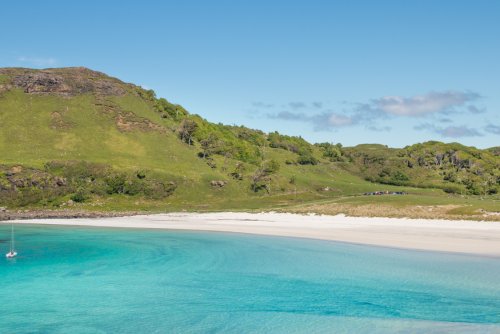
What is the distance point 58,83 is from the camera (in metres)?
186

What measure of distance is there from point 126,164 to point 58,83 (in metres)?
68.4

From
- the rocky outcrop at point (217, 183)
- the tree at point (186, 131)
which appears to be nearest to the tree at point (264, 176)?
the rocky outcrop at point (217, 183)

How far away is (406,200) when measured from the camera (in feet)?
288

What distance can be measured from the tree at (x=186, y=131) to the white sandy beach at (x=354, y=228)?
9861cm

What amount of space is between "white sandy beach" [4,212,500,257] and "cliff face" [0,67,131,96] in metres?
116

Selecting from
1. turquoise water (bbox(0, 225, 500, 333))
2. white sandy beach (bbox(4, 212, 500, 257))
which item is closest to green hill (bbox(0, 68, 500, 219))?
white sandy beach (bbox(4, 212, 500, 257))

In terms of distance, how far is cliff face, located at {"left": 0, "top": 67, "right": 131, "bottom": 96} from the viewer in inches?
7195

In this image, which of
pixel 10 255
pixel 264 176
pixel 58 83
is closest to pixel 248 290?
pixel 10 255

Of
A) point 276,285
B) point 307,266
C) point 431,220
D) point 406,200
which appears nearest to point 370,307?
point 276,285

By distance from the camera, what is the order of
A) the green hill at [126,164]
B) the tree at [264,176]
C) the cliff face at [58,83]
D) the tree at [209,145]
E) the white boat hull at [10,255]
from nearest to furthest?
the white boat hull at [10,255] → the green hill at [126,164] → the tree at [264,176] → the tree at [209,145] → the cliff face at [58,83]

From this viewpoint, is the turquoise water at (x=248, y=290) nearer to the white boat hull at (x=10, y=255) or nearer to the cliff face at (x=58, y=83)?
the white boat hull at (x=10, y=255)

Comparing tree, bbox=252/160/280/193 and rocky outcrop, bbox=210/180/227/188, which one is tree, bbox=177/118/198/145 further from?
rocky outcrop, bbox=210/180/227/188

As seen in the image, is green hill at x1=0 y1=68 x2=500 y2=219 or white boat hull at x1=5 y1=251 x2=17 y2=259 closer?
white boat hull at x1=5 y1=251 x2=17 y2=259

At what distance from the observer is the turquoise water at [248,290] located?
2089 centimetres
